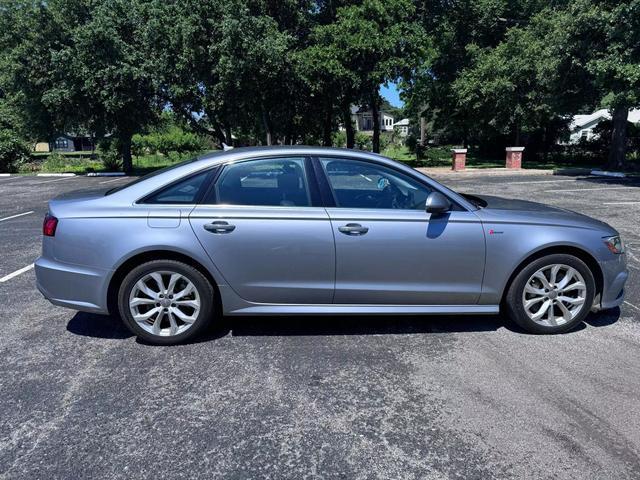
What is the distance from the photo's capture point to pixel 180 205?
4234 mm

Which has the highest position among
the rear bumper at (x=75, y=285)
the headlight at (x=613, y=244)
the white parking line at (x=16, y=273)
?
the headlight at (x=613, y=244)

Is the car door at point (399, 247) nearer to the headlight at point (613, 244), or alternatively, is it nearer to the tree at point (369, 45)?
the headlight at point (613, 244)

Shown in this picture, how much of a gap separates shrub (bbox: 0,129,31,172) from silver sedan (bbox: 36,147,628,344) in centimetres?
2775

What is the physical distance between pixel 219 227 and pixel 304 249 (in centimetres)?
71

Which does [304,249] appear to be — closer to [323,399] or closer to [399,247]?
[399,247]

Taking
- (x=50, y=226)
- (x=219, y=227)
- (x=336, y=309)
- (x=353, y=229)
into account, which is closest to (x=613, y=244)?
(x=353, y=229)

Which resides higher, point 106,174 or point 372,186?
point 372,186

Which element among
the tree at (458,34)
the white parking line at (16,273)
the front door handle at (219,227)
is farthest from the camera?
the tree at (458,34)

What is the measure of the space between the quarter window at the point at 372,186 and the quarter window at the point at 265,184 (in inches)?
10.0

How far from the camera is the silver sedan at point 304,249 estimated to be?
416cm

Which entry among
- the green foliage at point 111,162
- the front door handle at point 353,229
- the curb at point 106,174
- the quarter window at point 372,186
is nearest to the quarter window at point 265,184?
the quarter window at point 372,186

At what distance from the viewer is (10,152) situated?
27953 mm

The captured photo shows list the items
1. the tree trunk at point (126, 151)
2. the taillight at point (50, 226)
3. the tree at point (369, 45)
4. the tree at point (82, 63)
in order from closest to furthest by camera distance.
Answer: the taillight at point (50, 226), the tree at point (82, 63), the tree at point (369, 45), the tree trunk at point (126, 151)

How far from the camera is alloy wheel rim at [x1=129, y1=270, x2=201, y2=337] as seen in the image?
13.8 feet
